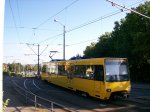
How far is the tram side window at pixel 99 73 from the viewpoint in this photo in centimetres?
2100

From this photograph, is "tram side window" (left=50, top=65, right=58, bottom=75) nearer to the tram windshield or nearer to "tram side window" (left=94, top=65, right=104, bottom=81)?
"tram side window" (left=94, top=65, right=104, bottom=81)

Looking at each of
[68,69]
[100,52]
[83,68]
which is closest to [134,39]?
[100,52]

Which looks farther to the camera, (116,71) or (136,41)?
(136,41)

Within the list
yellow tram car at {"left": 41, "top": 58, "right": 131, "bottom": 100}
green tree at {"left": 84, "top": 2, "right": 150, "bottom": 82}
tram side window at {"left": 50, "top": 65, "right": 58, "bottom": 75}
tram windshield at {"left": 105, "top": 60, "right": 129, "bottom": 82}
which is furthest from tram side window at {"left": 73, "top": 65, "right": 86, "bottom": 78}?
green tree at {"left": 84, "top": 2, "right": 150, "bottom": 82}

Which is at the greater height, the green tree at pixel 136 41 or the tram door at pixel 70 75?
the green tree at pixel 136 41

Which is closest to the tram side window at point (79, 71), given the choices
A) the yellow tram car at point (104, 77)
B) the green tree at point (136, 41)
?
the yellow tram car at point (104, 77)

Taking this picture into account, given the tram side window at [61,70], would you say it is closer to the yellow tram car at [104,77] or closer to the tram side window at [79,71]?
the tram side window at [79,71]

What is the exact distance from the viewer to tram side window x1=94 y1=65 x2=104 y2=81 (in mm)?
21003

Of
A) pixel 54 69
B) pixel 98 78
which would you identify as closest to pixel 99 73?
pixel 98 78

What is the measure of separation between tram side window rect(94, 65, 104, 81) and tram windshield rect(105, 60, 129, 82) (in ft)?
1.17

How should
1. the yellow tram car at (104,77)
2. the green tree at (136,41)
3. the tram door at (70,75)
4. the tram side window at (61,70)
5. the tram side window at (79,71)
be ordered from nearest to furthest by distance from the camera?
the yellow tram car at (104,77)
the tram side window at (79,71)
the tram door at (70,75)
the tram side window at (61,70)
the green tree at (136,41)

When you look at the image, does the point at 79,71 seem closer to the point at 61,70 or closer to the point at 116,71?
the point at 116,71

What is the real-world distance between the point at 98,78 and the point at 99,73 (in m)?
0.35

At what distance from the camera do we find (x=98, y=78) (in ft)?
70.3
